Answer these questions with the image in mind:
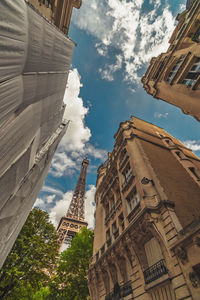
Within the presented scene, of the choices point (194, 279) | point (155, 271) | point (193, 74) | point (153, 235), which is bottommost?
point (194, 279)

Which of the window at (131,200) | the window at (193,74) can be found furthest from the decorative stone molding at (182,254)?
the window at (193,74)

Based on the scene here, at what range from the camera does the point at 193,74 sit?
471 inches

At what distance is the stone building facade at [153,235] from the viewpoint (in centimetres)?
631

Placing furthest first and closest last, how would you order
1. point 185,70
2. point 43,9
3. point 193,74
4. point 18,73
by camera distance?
point 185,70, point 193,74, point 43,9, point 18,73

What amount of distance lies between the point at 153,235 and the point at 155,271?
1661 millimetres

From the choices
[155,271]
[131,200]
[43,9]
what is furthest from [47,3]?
[155,271]

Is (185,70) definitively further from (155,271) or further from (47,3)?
(155,271)

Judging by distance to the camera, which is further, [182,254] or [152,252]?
[152,252]

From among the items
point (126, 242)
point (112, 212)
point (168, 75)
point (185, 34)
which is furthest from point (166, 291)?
point (185, 34)

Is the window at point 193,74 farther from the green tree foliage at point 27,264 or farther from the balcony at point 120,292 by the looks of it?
the green tree foliage at point 27,264

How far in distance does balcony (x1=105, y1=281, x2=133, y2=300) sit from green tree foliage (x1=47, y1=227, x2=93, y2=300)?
5.51 meters

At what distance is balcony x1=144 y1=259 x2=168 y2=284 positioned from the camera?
23.1ft

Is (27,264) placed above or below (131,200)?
below

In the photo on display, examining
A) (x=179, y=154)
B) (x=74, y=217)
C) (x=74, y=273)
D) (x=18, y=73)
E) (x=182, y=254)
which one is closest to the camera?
(x=18, y=73)
